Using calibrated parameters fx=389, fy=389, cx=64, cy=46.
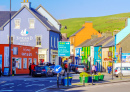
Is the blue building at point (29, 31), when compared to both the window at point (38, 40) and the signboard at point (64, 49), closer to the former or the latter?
the window at point (38, 40)

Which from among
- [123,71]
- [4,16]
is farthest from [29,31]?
[123,71]

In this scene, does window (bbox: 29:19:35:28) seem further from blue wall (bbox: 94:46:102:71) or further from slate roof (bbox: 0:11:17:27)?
blue wall (bbox: 94:46:102:71)

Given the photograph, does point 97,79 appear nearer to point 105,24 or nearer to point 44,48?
point 44,48

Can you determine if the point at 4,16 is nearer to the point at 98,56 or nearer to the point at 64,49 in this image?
the point at 98,56

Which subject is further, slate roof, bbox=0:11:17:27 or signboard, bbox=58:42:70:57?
slate roof, bbox=0:11:17:27

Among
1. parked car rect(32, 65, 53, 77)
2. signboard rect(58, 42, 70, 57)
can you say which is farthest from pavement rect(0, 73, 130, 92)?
parked car rect(32, 65, 53, 77)

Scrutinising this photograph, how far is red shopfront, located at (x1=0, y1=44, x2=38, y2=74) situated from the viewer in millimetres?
53562

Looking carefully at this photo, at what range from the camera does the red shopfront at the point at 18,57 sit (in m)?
53.6

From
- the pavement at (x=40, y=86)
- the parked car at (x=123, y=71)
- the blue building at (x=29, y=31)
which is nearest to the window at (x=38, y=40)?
the blue building at (x=29, y=31)

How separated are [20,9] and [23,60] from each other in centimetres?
1330

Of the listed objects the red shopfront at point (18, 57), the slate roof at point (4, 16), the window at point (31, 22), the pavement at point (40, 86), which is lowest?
the pavement at point (40, 86)

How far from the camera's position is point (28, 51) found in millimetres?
59844

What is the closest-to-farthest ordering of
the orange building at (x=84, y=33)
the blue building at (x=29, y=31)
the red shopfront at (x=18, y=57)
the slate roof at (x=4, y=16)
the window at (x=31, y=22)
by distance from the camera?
the red shopfront at (x=18, y=57) < the blue building at (x=29, y=31) < the window at (x=31, y=22) < the slate roof at (x=4, y=16) < the orange building at (x=84, y=33)

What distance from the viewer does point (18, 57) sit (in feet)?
183
